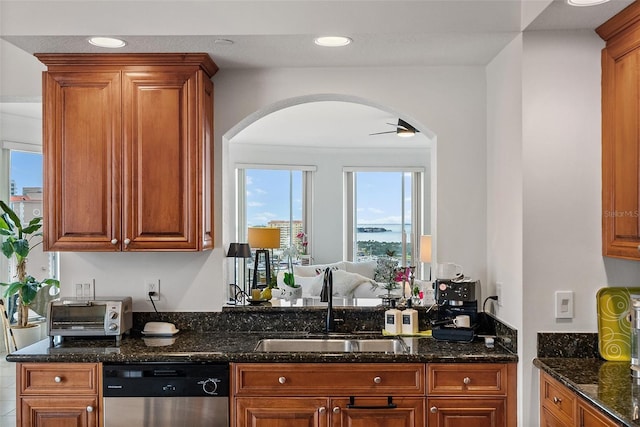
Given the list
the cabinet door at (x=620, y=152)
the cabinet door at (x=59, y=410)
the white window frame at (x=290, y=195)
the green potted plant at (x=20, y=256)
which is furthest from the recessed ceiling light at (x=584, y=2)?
the white window frame at (x=290, y=195)

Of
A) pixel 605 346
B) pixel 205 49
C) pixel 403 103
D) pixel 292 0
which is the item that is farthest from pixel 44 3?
pixel 605 346

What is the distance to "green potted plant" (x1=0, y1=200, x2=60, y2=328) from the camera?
539 cm

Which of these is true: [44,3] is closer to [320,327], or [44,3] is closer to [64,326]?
[64,326]

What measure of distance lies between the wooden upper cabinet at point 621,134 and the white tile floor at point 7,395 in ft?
13.6

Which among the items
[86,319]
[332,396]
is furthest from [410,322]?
[86,319]

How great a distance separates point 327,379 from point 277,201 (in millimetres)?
5995

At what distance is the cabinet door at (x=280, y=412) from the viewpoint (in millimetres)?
2705

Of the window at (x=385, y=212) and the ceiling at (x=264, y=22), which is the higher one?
the ceiling at (x=264, y=22)

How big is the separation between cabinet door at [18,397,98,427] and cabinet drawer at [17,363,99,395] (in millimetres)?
38

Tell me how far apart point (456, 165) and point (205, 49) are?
4.97ft

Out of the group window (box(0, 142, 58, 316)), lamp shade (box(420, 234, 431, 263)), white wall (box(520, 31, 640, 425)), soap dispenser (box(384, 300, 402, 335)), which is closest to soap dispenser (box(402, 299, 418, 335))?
soap dispenser (box(384, 300, 402, 335))

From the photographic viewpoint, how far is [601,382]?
2.23 m

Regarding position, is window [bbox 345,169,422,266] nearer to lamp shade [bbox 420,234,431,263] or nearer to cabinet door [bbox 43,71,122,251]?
lamp shade [bbox 420,234,431,263]

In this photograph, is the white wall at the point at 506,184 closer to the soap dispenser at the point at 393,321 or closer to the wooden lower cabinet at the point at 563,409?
the wooden lower cabinet at the point at 563,409
